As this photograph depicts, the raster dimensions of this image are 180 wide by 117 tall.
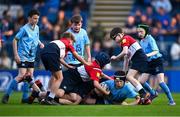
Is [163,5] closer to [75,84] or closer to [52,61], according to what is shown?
[75,84]

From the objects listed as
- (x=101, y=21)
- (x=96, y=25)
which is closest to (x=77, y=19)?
(x=96, y=25)

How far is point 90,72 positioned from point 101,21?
1445 centimetres

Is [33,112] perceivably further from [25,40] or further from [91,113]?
[25,40]

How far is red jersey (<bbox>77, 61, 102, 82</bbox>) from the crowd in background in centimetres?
807

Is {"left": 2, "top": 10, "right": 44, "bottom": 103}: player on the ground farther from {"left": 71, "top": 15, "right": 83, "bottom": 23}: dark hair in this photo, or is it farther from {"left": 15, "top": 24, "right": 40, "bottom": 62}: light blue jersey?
{"left": 71, "top": 15, "right": 83, "bottom": 23}: dark hair

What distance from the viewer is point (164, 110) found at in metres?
17.2

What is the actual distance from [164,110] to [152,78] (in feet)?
34.8

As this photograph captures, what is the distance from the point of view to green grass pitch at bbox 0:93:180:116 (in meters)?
16.2

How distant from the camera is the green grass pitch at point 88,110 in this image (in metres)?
16.2


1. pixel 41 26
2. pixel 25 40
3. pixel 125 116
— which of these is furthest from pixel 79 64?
pixel 41 26

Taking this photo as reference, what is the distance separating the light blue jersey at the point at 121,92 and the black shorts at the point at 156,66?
110 centimetres

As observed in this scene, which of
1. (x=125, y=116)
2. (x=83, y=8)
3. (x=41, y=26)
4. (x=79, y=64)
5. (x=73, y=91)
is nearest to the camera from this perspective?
(x=125, y=116)

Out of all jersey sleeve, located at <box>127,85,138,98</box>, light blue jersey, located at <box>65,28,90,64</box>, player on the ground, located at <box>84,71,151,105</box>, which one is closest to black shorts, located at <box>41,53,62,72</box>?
player on the ground, located at <box>84,71,151,105</box>

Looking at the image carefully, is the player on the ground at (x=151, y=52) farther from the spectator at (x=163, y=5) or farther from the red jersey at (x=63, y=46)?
the spectator at (x=163, y=5)
